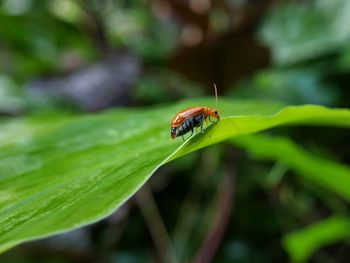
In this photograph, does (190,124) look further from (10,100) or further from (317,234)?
(10,100)

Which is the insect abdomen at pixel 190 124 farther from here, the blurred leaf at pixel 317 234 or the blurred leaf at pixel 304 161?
the blurred leaf at pixel 317 234

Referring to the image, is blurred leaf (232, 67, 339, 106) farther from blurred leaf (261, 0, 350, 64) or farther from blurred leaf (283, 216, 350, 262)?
blurred leaf (283, 216, 350, 262)

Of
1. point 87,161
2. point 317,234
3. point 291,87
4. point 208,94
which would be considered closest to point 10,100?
point 208,94

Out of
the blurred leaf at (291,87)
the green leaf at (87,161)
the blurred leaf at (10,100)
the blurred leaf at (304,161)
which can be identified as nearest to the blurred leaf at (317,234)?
the blurred leaf at (304,161)

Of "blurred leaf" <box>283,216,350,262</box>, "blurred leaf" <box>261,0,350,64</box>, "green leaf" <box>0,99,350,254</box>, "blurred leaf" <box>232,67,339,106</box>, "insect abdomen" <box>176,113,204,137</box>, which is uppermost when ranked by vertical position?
"green leaf" <box>0,99,350,254</box>

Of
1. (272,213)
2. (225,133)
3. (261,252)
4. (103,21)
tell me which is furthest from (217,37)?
(225,133)

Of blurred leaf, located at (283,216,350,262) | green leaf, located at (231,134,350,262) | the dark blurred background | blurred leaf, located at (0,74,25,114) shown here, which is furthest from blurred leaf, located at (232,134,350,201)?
blurred leaf, located at (0,74,25,114)

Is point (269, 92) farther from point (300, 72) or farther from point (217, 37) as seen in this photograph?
point (217, 37)

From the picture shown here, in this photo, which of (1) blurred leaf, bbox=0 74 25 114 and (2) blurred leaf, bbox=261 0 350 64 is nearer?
(2) blurred leaf, bbox=261 0 350 64
